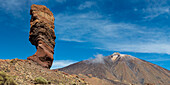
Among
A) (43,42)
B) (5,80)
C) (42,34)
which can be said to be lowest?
(5,80)

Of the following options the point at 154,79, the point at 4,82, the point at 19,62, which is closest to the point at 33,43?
the point at 19,62

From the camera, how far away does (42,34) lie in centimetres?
2167

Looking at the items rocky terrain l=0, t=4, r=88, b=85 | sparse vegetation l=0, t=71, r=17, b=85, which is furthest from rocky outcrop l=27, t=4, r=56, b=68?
sparse vegetation l=0, t=71, r=17, b=85

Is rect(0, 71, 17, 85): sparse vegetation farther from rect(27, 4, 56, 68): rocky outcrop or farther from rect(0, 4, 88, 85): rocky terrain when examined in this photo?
rect(27, 4, 56, 68): rocky outcrop

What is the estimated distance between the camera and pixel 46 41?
71.7 ft

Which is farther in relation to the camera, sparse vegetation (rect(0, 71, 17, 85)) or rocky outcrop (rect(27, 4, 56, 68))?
rocky outcrop (rect(27, 4, 56, 68))

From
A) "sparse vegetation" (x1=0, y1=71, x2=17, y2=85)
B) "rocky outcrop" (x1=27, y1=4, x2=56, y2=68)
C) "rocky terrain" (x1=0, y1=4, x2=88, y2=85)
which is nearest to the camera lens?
"sparse vegetation" (x1=0, y1=71, x2=17, y2=85)

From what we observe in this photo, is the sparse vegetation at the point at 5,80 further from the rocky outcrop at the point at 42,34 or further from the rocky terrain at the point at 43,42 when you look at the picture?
the rocky outcrop at the point at 42,34

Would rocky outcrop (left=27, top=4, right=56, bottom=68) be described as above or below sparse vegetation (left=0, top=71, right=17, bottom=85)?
above

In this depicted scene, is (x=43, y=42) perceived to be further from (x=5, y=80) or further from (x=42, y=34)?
(x=5, y=80)

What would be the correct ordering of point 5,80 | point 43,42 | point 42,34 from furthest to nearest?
point 42,34 < point 43,42 < point 5,80

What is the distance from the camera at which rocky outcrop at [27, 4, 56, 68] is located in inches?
803

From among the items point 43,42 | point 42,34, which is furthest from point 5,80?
point 42,34

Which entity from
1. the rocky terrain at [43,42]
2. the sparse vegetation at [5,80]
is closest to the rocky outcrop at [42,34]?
the rocky terrain at [43,42]
